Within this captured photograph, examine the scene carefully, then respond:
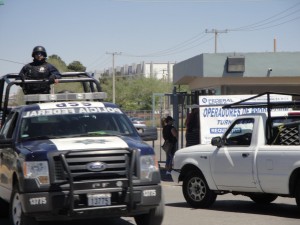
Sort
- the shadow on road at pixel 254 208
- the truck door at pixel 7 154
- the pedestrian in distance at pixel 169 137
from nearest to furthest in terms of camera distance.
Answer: the truck door at pixel 7 154, the shadow on road at pixel 254 208, the pedestrian in distance at pixel 169 137

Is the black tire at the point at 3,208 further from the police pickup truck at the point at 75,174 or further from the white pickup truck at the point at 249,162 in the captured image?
the white pickup truck at the point at 249,162

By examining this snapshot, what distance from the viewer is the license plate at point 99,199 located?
8.29 meters

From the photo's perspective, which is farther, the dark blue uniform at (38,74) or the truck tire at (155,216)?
the dark blue uniform at (38,74)

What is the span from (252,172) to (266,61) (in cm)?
1318

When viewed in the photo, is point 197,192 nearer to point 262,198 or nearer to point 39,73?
point 262,198

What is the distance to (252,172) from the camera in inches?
440

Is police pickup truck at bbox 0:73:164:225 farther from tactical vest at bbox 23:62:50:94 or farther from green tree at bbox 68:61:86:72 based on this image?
green tree at bbox 68:61:86:72

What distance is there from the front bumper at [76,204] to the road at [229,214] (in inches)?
79.6

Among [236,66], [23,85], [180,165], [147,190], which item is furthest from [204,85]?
[147,190]

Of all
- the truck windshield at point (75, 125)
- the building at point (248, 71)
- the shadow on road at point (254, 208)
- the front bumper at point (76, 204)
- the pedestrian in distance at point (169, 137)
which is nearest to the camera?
the front bumper at point (76, 204)

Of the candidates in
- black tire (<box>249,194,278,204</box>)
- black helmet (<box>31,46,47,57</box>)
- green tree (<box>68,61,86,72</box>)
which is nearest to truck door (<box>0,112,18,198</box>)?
black helmet (<box>31,46,47,57</box>)

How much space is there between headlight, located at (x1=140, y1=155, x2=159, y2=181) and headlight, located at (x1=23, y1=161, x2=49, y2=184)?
4.31 ft

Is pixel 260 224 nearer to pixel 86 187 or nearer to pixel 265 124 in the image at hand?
pixel 265 124

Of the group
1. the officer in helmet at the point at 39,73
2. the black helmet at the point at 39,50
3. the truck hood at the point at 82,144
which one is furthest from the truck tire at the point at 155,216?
the black helmet at the point at 39,50
